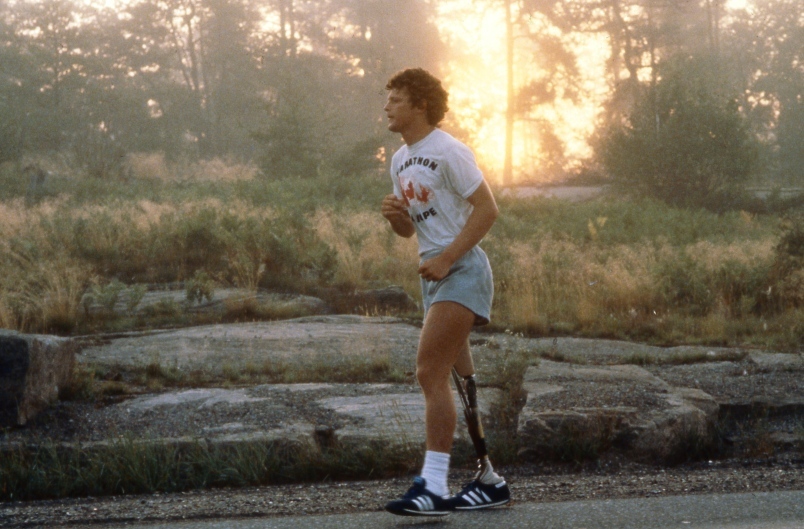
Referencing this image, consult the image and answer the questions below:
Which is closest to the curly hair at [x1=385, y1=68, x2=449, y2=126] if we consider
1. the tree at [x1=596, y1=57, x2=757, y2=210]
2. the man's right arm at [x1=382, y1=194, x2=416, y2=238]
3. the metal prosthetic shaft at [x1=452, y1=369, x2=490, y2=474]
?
the man's right arm at [x1=382, y1=194, x2=416, y2=238]

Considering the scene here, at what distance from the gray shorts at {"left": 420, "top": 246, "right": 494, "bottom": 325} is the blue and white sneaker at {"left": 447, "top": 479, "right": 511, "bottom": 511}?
0.70m

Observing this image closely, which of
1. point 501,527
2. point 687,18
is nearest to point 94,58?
point 687,18

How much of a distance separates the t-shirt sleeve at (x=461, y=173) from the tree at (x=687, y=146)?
23797 mm

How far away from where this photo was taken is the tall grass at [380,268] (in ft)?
34.1

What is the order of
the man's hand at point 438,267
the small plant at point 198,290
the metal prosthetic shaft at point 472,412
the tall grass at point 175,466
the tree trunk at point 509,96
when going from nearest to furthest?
1. the man's hand at point 438,267
2. the metal prosthetic shaft at point 472,412
3. the tall grass at point 175,466
4. the small plant at point 198,290
5. the tree trunk at point 509,96

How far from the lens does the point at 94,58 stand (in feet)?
145

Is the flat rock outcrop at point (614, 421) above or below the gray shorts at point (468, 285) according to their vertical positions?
below

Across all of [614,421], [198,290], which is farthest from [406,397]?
[198,290]

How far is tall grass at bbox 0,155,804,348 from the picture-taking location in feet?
34.1

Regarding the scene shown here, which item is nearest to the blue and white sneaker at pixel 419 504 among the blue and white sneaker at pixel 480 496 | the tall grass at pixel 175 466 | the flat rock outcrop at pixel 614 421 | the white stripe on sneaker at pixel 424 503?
the white stripe on sneaker at pixel 424 503

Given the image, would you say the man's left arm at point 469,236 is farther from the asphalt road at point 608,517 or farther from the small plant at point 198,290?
the small plant at point 198,290

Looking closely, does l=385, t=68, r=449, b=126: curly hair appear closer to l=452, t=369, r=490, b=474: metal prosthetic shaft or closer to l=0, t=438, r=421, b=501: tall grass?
l=452, t=369, r=490, b=474: metal prosthetic shaft

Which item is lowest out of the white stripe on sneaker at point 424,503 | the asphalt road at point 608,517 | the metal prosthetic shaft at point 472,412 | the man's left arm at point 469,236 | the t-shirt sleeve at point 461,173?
the asphalt road at point 608,517

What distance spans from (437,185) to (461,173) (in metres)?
0.13
